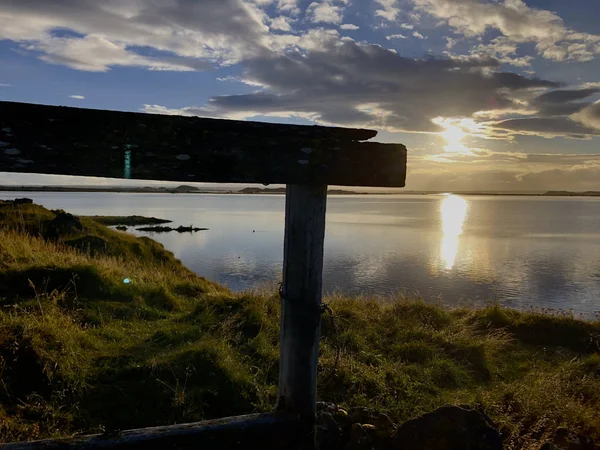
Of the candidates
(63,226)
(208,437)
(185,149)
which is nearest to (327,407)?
(208,437)

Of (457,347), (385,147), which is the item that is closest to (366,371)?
(457,347)

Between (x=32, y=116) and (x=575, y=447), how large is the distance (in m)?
5.40

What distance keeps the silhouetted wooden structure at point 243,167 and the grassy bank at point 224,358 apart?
1.72 ft

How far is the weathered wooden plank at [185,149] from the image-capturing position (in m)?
2.49

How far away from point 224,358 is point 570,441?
4.09 m

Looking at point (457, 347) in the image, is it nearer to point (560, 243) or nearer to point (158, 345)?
point (158, 345)

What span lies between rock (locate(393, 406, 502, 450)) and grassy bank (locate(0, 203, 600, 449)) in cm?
91

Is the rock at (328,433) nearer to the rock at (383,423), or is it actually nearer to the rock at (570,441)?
the rock at (383,423)

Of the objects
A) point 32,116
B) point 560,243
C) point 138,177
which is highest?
point 32,116

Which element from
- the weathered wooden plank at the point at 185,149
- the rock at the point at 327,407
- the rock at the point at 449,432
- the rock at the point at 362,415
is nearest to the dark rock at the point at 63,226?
the rock at the point at 327,407

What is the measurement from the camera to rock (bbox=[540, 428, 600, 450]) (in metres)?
4.14

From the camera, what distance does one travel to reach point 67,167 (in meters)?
2.54

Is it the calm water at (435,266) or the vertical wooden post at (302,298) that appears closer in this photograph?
the vertical wooden post at (302,298)

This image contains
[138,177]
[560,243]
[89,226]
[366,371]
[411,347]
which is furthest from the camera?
[560,243]
